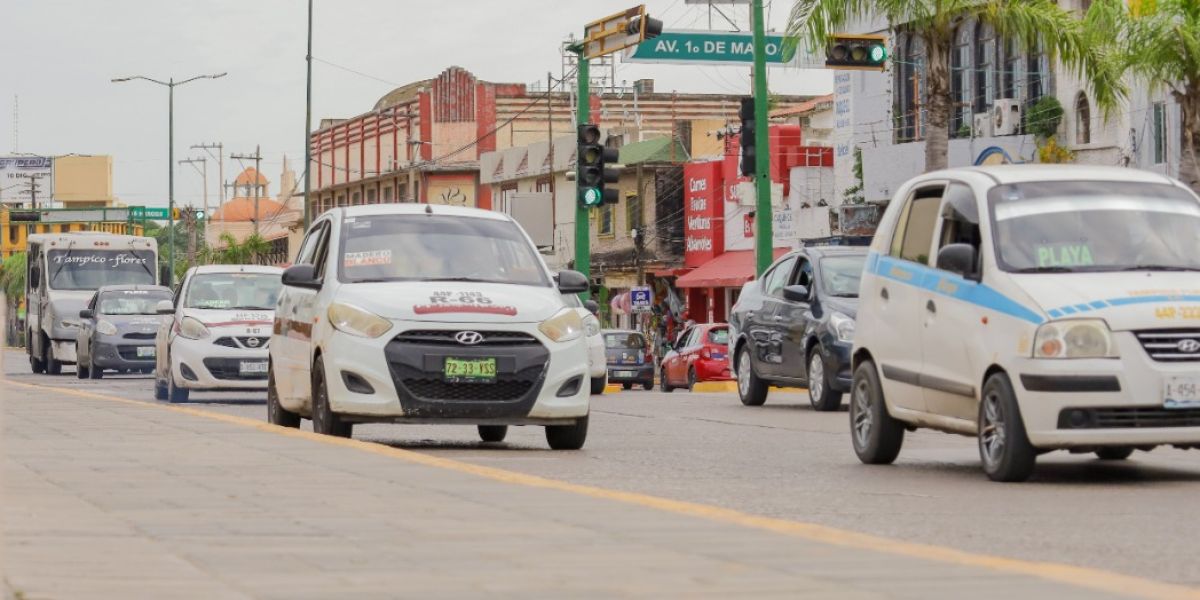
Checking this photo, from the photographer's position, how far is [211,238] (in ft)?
563

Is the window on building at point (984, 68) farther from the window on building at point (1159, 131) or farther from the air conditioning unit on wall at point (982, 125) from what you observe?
the window on building at point (1159, 131)

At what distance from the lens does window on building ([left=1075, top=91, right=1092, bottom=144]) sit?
42.0 meters

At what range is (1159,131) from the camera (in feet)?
128

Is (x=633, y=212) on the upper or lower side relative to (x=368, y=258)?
upper

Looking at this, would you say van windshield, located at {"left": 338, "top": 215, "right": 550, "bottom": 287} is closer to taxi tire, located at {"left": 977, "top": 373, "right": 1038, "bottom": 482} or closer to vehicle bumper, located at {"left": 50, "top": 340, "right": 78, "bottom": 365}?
taxi tire, located at {"left": 977, "top": 373, "right": 1038, "bottom": 482}

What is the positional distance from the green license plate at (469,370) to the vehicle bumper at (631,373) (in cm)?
3562

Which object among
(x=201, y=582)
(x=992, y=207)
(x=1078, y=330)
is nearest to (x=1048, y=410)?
(x=1078, y=330)

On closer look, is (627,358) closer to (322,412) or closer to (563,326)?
(322,412)

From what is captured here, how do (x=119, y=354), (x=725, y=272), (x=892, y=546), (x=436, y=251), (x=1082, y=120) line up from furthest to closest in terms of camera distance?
(x=725, y=272), (x=1082, y=120), (x=119, y=354), (x=436, y=251), (x=892, y=546)

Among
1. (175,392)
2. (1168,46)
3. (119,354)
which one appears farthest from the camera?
(119,354)

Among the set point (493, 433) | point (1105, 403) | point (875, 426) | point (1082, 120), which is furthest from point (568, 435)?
point (1082, 120)

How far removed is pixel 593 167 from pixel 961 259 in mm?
23153

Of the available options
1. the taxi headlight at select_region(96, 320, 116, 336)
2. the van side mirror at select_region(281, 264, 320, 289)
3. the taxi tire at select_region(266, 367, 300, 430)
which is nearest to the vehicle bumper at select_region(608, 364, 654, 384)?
the taxi headlight at select_region(96, 320, 116, 336)

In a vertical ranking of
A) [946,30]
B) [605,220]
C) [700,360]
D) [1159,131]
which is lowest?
[700,360]
